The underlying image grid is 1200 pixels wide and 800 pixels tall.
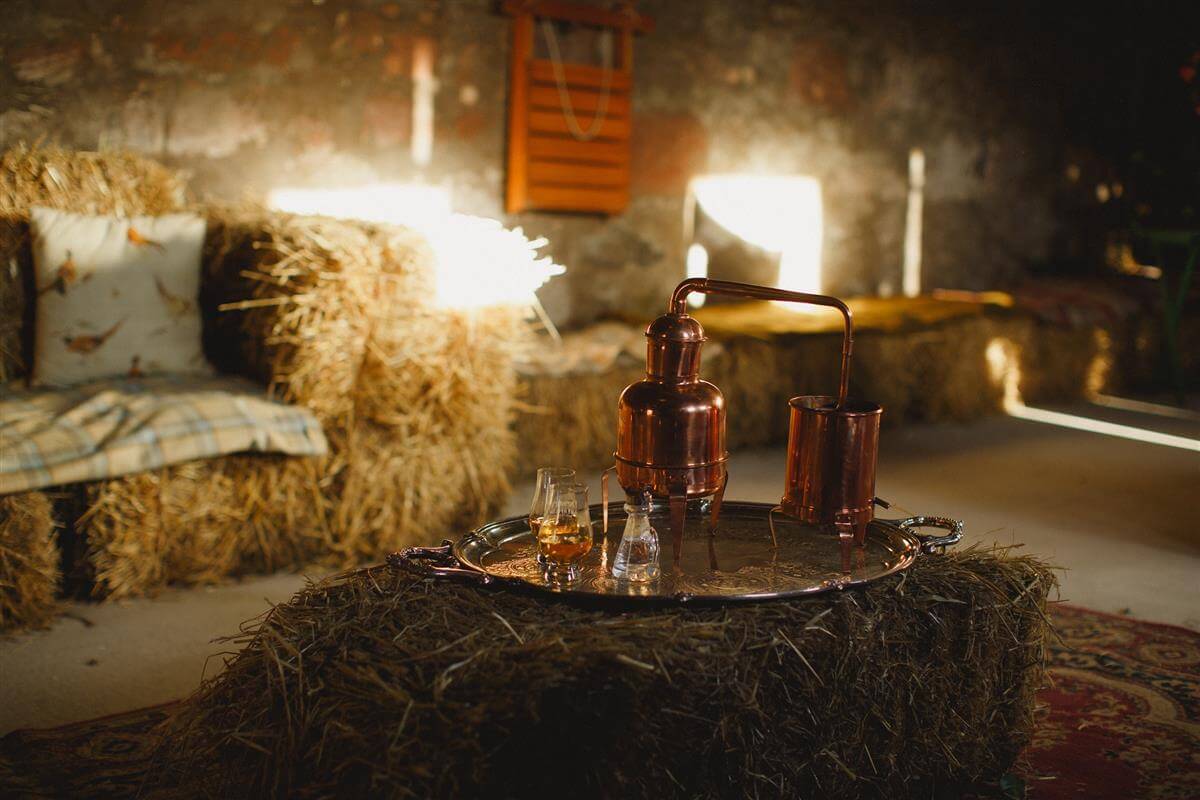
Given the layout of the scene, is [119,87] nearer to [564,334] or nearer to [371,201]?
[371,201]

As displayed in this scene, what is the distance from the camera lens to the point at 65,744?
199 centimetres

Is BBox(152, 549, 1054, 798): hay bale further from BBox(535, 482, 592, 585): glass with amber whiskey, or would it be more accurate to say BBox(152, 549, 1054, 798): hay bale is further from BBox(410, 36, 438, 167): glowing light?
BBox(410, 36, 438, 167): glowing light

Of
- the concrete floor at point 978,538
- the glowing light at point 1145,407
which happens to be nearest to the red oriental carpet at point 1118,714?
the concrete floor at point 978,538

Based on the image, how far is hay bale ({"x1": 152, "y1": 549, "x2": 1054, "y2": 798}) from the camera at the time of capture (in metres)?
1.34

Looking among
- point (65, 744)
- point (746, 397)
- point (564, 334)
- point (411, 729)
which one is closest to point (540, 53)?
point (564, 334)

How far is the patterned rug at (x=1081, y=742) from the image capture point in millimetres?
1844

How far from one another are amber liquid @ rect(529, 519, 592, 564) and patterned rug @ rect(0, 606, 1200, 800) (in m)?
0.70

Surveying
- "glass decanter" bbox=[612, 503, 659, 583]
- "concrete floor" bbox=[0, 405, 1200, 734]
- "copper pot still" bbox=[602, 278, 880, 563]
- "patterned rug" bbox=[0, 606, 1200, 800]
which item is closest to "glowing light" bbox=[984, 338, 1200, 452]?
"concrete floor" bbox=[0, 405, 1200, 734]

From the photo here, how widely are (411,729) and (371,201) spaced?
344 cm

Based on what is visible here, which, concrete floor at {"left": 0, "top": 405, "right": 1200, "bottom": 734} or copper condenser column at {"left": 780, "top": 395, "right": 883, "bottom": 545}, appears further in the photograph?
concrete floor at {"left": 0, "top": 405, "right": 1200, "bottom": 734}

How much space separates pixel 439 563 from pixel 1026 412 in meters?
4.46

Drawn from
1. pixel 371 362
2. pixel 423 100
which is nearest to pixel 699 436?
pixel 371 362

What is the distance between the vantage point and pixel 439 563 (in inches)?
66.0

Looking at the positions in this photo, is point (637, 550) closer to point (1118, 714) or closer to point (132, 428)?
point (1118, 714)
